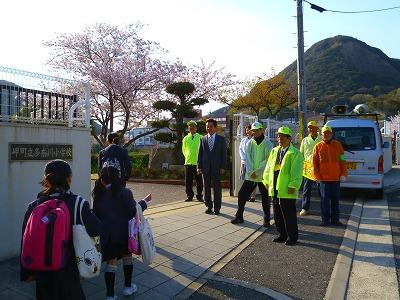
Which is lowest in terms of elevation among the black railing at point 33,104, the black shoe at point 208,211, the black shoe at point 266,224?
the black shoe at point 266,224

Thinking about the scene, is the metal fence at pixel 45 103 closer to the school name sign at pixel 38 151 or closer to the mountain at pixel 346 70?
the school name sign at pixel 38 151

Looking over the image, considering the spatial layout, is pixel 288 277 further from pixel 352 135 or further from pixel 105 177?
pixel 352 135

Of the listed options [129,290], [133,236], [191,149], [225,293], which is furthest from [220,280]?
[191,149]

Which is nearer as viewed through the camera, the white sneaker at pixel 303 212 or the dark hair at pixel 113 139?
the dark hair at pixel 113 139

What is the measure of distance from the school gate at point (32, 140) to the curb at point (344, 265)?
354 cm

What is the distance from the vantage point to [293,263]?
5.41 metres

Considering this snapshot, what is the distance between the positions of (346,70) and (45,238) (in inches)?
3746

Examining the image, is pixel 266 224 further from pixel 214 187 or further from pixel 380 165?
pixel 380 165

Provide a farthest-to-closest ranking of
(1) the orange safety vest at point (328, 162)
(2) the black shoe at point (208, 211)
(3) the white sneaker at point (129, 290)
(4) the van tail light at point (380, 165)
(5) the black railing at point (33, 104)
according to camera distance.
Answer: (4) the van tail light at point (380, 165), (2) the black shoe at point (208, 211), (1) the orange safety vest at point (328, 162), (5) the black railing at point (33, 104), (3) the white sneaker at point (129, 290)

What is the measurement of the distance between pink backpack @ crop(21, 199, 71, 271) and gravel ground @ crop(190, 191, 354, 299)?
1.96m

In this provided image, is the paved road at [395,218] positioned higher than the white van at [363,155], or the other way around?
the white van at [363,155]

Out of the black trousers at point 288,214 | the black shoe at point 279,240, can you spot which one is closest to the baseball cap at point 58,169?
the black trousers at point 288,214

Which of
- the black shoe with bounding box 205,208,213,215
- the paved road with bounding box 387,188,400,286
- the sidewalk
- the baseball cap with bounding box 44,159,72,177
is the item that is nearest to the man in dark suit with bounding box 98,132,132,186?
the sidewalk

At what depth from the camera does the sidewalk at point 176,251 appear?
438 cm
